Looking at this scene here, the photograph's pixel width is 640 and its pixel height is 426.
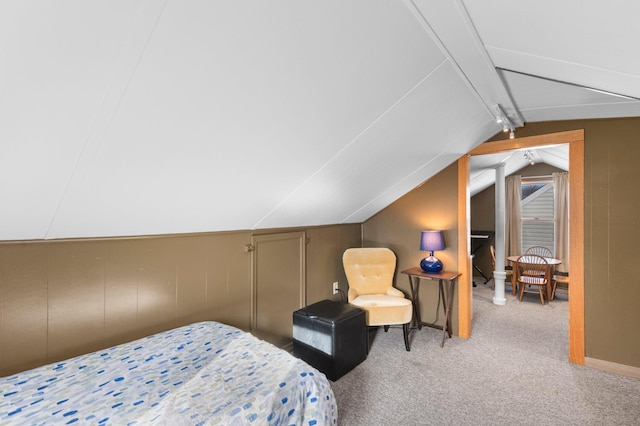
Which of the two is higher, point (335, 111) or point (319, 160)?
point (335, 111)

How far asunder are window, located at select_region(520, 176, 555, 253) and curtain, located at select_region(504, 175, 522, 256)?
200 millimetres

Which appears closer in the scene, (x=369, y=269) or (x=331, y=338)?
(x=331, y=338)

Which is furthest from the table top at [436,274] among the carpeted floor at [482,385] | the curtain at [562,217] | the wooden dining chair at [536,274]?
the curtain at [562,217]

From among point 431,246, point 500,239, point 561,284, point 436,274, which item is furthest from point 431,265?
point 561,284

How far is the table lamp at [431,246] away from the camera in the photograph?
10.9 ft

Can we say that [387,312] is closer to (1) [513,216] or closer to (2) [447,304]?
(2) [447,304]

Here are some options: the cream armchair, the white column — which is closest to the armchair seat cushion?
the cream armchair

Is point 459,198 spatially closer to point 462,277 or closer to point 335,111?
point 462,277

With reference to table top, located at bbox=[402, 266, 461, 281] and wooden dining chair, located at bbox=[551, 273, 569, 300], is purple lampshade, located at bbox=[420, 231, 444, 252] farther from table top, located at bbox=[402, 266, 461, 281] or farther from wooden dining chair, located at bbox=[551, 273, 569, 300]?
wooden dining chair, located at bbox=[551, 273, 569, 300]

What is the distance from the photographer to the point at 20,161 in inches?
44.4

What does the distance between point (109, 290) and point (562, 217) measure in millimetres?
7026

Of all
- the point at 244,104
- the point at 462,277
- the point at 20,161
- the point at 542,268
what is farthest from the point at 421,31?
the point at 542,268

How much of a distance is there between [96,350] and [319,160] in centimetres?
178

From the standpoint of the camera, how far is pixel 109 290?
1.76m
